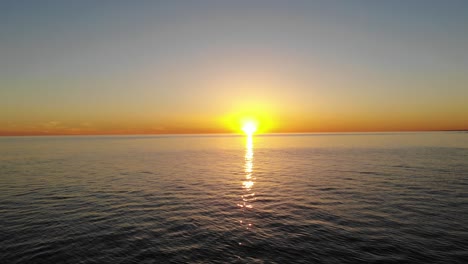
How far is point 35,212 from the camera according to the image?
26125 mm

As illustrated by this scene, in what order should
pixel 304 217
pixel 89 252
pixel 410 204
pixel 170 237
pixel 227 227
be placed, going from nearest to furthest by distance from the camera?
pixel 89 252, pixel 170 237, pixel 227 227, pixel 304 217, pixel 410 204

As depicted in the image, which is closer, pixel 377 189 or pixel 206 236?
pixel 206 236

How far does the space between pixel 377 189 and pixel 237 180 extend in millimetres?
21802

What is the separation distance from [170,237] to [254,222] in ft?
24.9

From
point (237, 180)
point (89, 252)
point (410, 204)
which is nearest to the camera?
point (89, 252)

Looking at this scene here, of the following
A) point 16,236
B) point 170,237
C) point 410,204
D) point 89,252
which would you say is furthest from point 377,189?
point 16,236

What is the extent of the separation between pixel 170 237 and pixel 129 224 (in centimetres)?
515

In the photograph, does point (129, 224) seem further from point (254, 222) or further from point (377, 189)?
point (377, 189)

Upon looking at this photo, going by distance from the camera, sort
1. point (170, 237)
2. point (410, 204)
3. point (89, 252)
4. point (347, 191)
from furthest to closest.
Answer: point (347, 191)
point (410, 204)
point (170, 237)
point (89, 252)

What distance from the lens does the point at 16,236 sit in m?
19.9

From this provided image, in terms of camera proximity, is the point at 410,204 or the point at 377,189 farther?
the point at 377,189

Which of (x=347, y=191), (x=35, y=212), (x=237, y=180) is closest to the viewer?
(x=35, y=212)

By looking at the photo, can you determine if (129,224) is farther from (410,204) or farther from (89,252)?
(410,204)

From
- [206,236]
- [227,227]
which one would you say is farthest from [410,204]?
[206,236]
